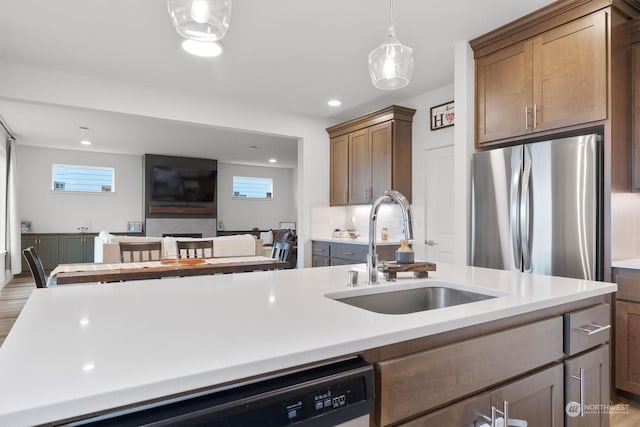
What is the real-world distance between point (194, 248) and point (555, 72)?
3.71m

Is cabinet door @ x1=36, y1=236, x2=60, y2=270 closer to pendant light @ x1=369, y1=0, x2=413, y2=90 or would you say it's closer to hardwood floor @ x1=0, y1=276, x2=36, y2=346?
hardwood floor @ x1=0, y1=276, x2=36, y2=346

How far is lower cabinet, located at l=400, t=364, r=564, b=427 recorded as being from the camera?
947mm

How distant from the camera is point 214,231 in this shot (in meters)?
9.06

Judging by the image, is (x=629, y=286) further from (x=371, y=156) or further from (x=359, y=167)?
(x=359, y=167)

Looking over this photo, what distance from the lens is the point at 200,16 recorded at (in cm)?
134

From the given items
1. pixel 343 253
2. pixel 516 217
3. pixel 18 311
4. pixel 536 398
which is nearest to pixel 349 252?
pixel 343 253

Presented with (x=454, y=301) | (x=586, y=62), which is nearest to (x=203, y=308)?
(x=454, y=301)

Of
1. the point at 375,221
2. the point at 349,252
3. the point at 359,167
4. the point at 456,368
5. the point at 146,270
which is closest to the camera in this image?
the point at 456,368

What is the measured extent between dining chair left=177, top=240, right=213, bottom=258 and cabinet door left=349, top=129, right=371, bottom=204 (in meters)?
1.87

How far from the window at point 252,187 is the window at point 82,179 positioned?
2.93 m

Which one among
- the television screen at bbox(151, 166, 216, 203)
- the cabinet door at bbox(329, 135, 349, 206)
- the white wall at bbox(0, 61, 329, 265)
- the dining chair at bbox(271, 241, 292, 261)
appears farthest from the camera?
the television screen at bbox(151, 166, 216, 203)

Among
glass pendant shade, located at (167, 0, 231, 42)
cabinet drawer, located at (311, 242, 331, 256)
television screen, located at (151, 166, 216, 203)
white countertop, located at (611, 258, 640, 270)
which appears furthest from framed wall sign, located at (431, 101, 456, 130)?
A: television screen, located at (151, 166, 216, 203)

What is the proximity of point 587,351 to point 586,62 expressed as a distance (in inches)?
72.8

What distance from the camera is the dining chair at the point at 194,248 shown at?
4.12 m
